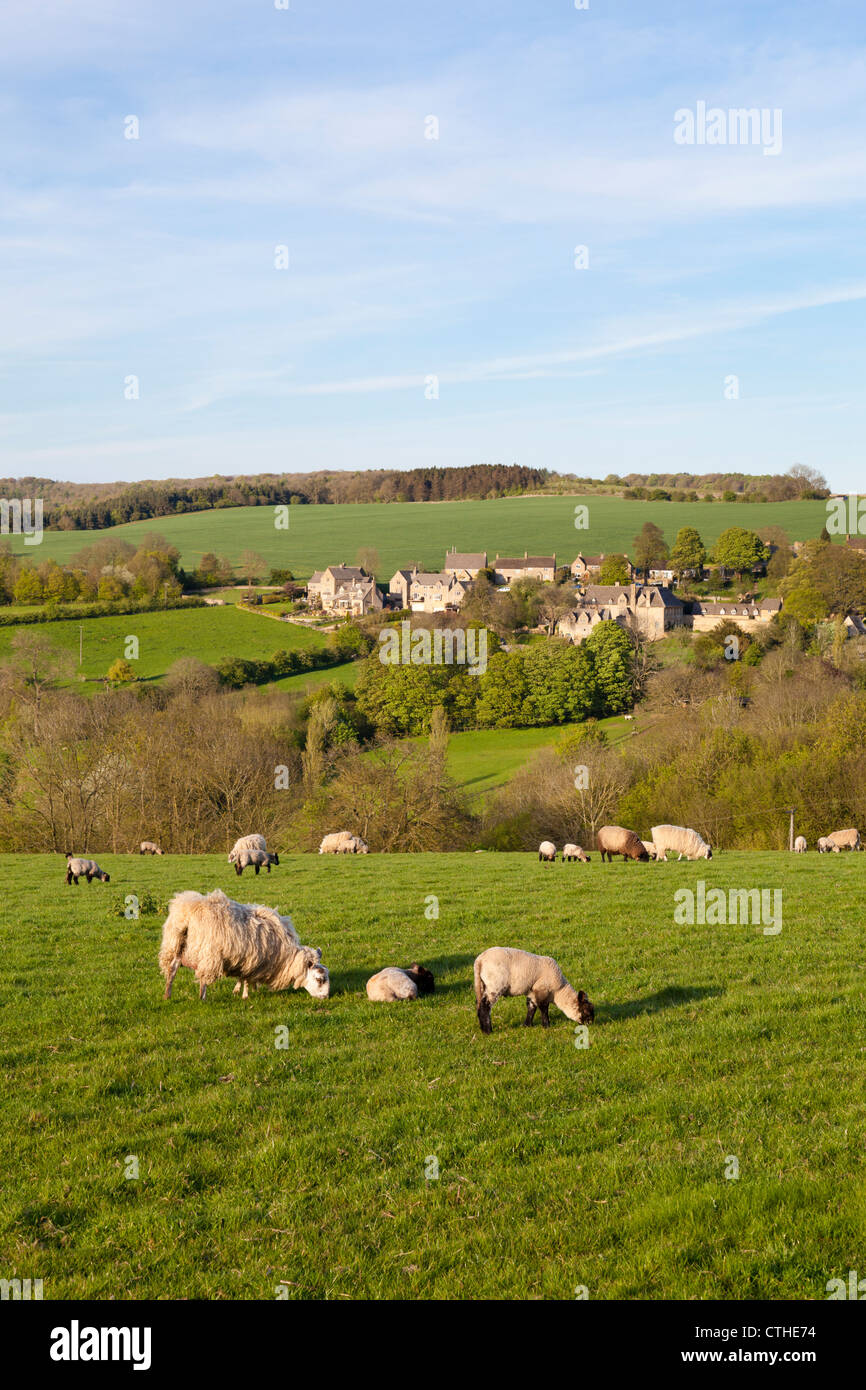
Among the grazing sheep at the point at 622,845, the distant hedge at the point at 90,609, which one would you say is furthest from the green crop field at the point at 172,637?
the grazing sheep at the point at 622,845

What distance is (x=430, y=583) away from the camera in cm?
14600

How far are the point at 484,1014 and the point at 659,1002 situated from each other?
112 inches

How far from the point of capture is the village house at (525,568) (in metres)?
149

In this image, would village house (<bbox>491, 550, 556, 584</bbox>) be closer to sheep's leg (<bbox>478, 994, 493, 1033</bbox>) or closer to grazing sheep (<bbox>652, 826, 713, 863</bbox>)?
grazing sheep (<bbox>652, 826, 713, 863</bbox>)

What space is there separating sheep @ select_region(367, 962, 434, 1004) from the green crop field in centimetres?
8277

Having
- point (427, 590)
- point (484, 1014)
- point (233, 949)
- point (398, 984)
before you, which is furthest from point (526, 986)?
point (427, 590)

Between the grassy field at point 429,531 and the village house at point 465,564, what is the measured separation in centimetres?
320

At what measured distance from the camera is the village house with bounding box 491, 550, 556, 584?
14888 centimetres

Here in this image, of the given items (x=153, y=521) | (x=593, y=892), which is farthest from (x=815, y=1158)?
(x=153, y=521)

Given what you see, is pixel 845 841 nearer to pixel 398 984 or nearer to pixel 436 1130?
pixel 398 984

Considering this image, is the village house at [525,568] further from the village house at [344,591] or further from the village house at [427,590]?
the village house at [344,591]

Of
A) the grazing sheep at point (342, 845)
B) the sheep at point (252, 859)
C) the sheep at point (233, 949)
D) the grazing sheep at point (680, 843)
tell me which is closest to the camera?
the sheep at point (233, 949)

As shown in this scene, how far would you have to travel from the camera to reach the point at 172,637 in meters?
103

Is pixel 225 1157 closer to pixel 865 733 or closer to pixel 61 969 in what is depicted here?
pixel 61 969
